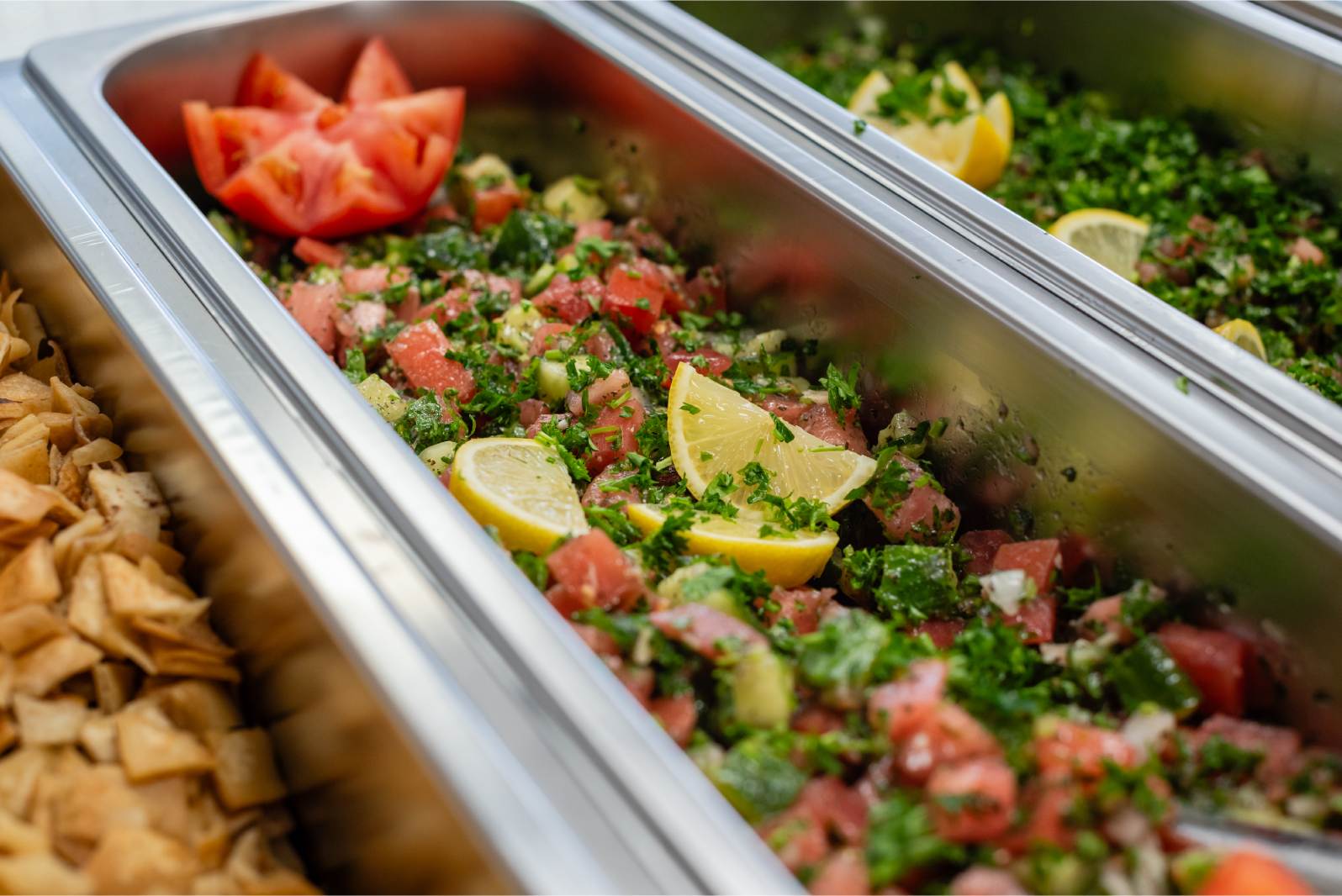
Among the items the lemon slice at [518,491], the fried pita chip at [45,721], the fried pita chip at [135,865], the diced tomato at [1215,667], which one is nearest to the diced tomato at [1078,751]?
the diced tomato at [1215,667]

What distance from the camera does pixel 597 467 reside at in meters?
1.72

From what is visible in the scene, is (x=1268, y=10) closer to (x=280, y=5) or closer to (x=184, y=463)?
(x=280, y=5)

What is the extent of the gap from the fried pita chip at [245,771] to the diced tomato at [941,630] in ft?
2.67

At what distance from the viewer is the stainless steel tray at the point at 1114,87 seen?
1473 millimetres

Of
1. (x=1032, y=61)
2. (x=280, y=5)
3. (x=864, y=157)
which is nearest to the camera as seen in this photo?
(x=864, y=157)

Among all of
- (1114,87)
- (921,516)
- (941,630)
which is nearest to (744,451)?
(921,516)

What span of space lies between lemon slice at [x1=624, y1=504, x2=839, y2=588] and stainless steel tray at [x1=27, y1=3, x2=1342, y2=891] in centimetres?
32

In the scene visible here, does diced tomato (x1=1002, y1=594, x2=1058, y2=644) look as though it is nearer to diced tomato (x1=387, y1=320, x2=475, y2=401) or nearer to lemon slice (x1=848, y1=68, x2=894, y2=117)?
diced tomato (x1=387, y1=320, x2=475, y2=401)

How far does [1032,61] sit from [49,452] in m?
2.47

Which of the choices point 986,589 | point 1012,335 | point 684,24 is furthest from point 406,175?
point 986,589

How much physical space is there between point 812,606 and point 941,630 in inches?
7.1

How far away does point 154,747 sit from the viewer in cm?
117

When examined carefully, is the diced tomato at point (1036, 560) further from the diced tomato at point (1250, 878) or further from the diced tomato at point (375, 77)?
the diced tomato at point (375, 77)

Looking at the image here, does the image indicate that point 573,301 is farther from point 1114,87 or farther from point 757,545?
point 1114,87
